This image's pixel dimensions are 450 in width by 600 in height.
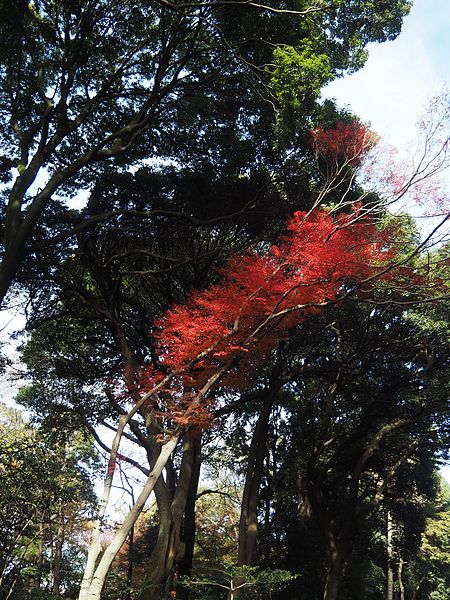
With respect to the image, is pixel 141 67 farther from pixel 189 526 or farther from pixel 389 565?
pixel 389 565

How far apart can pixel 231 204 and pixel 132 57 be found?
3792 millimetres

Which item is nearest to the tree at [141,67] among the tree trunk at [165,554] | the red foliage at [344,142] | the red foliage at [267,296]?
the red foliage at [344,142]

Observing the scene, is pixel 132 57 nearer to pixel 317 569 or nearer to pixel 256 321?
pixel 256 321

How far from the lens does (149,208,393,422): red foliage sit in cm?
899

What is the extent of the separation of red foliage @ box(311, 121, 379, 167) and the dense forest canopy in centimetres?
4

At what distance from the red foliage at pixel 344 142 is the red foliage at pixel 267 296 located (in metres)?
1.26

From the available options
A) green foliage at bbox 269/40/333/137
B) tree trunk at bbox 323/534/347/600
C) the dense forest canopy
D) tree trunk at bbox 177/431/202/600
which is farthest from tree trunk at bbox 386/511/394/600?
green foliage at bbox 269/40/333/137

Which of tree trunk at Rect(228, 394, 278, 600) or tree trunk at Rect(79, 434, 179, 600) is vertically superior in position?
tree trunk at Rect(228, 394, 278, 600)

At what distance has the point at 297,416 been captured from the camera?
637 inches

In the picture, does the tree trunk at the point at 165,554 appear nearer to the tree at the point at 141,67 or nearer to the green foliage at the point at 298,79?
the tree at the point at 141,67

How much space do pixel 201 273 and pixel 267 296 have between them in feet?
11.2

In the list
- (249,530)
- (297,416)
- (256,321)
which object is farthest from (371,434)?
(256,321)

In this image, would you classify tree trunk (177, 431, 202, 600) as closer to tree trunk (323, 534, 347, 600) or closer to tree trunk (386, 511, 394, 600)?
tree trunk (323, 534, 347, 600)

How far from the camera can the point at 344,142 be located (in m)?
9.64
